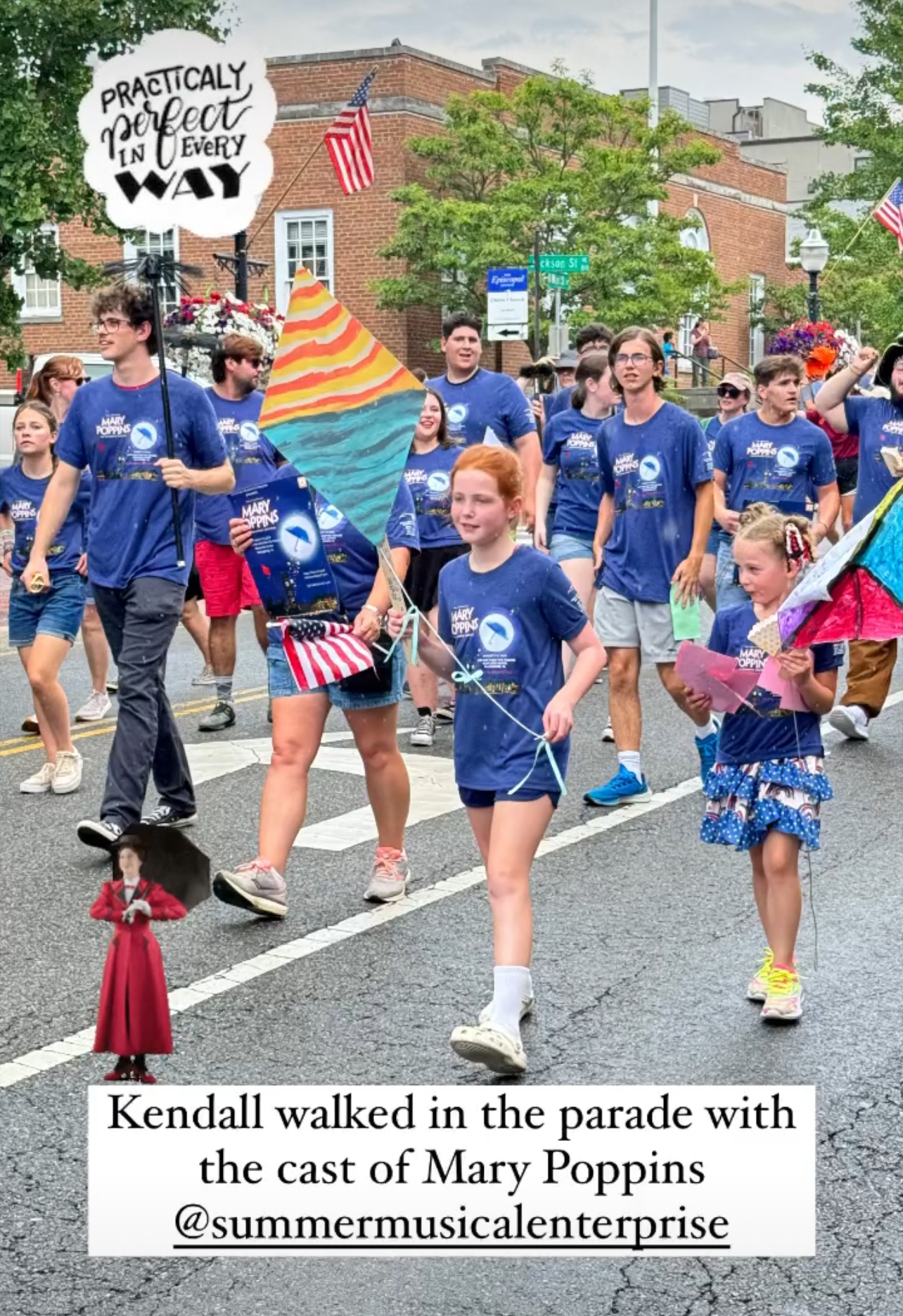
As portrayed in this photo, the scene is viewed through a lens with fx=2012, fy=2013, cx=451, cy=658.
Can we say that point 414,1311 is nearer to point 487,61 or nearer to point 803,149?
point 487,61

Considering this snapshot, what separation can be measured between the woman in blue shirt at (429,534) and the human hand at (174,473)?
2695 millimetres

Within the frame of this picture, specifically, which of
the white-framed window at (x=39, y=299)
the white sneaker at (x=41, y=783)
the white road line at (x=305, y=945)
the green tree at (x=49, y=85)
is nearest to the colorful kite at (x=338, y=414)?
the white road line at (x=305, y=945)

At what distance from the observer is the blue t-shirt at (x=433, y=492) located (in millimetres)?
10234

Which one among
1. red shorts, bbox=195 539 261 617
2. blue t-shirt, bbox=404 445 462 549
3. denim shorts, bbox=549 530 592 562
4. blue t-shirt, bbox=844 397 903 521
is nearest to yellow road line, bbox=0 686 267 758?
red shorts, bbox=195 539 261 617

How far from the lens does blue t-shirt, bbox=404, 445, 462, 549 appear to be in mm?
10234

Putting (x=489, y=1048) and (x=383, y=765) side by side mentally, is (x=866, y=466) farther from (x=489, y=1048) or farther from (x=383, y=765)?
(x=489, y=1048)

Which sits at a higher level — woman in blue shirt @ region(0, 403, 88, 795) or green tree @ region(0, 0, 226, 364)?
green tree @ region(0, 0, 226, 364)

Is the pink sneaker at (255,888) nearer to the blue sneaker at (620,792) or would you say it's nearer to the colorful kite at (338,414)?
the colorful kite at (338,414)

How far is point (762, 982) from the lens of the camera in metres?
5.82

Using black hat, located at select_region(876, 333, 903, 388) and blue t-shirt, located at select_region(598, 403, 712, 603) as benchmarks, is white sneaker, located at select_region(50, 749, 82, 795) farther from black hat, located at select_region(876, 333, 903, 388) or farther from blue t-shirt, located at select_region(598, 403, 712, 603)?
black hat, located at select_region(876, 333, 903, 388)

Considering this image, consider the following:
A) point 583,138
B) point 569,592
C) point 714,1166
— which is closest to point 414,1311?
point 714,1166

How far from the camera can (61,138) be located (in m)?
23.0

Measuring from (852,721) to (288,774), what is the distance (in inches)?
173

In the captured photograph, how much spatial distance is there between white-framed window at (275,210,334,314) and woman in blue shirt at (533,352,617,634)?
85.6 feet
